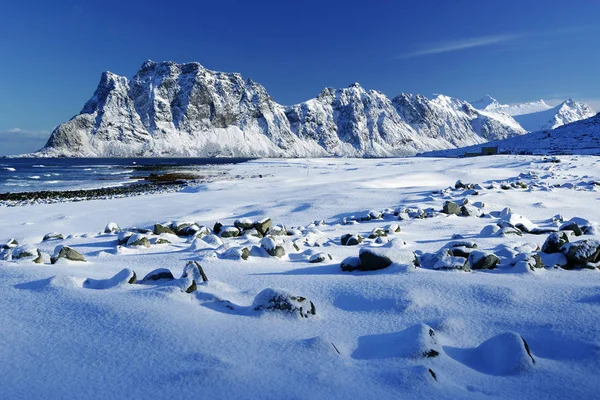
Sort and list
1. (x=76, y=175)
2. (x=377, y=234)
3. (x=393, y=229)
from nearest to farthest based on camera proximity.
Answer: (x=377, y=234)
(x=393, y=229)
(x=76, y=175)

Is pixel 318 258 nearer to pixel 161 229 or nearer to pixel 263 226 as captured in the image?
pixel 263 226

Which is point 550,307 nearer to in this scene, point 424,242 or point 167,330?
point 167,330

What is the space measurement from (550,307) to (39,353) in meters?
4.24

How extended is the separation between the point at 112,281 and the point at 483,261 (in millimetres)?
4482

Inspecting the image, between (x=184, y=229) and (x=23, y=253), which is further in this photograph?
(x=184, y=229)

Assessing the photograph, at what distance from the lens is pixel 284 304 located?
3.65m

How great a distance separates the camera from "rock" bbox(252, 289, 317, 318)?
3621 millimetres

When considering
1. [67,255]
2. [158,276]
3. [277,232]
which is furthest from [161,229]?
[158,276]

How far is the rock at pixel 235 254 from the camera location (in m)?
6.15

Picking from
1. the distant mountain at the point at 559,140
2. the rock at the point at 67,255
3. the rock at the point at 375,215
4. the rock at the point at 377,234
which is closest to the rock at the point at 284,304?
the rock at the point at 67,255

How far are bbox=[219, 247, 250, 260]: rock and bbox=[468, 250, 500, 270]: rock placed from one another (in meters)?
3.26

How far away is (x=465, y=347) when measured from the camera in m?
3.11

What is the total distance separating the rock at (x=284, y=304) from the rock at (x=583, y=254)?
361 centimetres

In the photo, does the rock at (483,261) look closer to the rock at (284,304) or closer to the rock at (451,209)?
the rock at (284,304)
